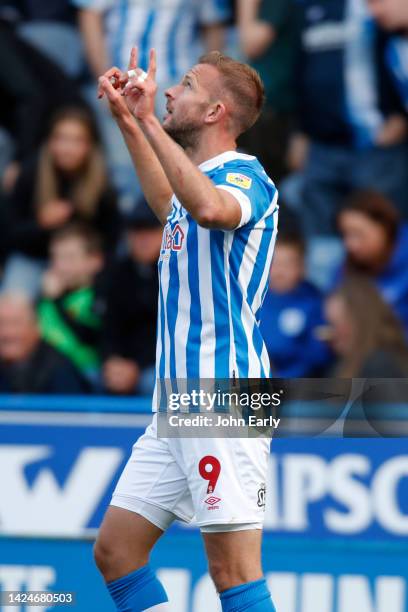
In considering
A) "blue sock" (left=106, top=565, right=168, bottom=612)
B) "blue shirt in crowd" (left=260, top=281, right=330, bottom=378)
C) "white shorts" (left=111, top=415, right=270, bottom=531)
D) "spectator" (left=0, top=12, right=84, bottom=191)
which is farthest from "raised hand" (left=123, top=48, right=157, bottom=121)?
A: "spectator" (left=0, top=12, right=84, bottom=191)

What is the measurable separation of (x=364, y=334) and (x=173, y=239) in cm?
236

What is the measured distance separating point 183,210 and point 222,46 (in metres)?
3.85

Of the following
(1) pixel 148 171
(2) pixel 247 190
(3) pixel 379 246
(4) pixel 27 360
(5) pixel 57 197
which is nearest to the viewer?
(2) pixel 247 190

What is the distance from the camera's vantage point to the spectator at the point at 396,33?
23.6ft

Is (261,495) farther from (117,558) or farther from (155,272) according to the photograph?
(155,272)

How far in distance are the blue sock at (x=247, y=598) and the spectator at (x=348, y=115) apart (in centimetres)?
367

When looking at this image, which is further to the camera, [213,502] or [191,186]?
[213,502]

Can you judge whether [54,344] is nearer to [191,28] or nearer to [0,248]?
[0,248]

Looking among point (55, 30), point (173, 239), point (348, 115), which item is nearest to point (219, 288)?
A: point (173, 239)

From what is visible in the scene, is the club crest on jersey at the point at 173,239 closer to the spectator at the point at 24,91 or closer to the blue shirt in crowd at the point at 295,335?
the blue shirt in crowd at the point at 295,335

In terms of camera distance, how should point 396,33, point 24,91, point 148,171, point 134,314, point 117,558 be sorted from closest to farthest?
1. point 117,558
2. point 148,171
3. point 134,314
4. point 396,33
5. point 24,91

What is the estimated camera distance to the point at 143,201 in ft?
24.4

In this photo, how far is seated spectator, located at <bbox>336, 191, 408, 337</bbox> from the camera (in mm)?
6844

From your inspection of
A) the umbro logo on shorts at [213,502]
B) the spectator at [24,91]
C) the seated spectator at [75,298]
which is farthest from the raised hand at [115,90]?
the spectator at [24,91]
